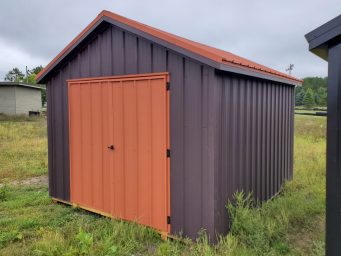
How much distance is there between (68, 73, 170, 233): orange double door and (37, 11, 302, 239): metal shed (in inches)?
0.7

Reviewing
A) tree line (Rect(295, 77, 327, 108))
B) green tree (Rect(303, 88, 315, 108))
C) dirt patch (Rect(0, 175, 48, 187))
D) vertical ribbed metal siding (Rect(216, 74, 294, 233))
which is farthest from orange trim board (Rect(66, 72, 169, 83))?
green tree (Rect(303, 88, 315, 108))

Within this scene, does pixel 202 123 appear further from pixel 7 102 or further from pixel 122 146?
pixel 7 102

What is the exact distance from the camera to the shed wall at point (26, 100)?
26844 millimetres

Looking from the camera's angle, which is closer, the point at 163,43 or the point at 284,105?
the point at 163,43

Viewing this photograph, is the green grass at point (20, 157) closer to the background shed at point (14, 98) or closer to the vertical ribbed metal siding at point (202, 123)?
the vertical ribbed metal siding at point (202, 123)

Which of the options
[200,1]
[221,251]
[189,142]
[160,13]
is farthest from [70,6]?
[221,251]

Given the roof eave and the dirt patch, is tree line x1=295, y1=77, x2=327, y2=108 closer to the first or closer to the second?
the roof eave

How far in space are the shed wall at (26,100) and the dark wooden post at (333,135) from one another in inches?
1092

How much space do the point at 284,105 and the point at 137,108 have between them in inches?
140

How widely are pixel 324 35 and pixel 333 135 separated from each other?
34.6 inches

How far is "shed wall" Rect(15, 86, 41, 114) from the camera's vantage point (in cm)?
2684

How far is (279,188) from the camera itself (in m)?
6.70

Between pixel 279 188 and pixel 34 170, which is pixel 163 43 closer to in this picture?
pixel 279 188

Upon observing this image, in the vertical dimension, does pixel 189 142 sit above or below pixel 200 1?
below
